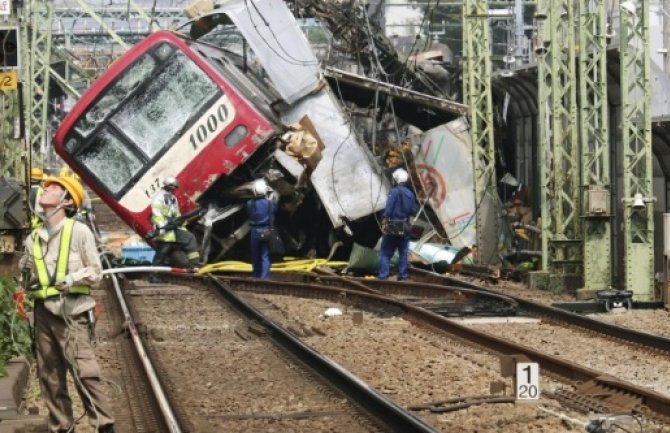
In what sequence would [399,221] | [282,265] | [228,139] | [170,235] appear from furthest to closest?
[282,265], [228,139], [170,235], [399,221]

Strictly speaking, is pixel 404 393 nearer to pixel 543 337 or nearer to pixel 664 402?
pixel 664 402

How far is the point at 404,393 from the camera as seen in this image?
1166 centimetres

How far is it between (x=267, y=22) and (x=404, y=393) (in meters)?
16.5

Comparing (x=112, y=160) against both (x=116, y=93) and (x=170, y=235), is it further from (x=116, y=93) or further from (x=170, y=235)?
(x=170, y=235)

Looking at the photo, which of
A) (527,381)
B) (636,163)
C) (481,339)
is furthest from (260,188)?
(527,381)

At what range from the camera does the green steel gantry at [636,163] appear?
2030 cm

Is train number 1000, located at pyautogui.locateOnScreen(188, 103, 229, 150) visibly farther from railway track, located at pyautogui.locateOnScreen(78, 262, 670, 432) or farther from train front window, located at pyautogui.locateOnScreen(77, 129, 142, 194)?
railway track, located at pyautogui.locateOnScreen(78, 262, 670, 432)

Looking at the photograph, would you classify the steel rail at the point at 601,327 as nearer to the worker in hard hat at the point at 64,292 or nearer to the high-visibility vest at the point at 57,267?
the worker in hard hat at the point at 64,292

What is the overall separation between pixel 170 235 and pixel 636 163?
268 inches

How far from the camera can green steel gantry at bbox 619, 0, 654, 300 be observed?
2030 centimetres

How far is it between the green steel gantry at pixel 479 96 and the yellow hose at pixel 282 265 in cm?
318

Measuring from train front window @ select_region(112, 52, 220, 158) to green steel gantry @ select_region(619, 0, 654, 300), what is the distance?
8.18m

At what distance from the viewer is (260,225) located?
22828mm

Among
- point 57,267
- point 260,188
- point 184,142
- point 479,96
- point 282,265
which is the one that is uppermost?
point 479,96
